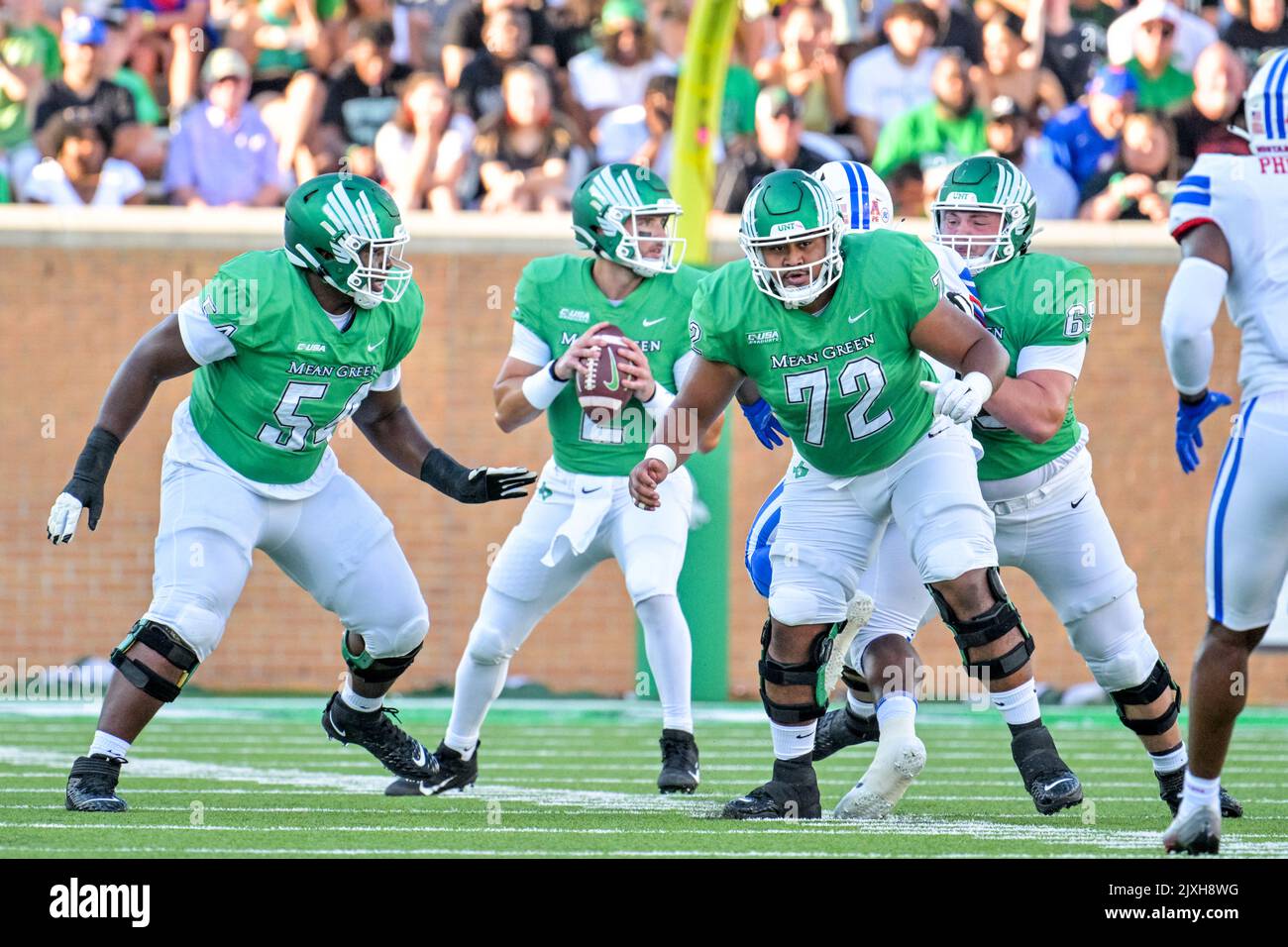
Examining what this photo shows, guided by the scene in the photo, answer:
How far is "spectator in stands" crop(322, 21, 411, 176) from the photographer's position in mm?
12125

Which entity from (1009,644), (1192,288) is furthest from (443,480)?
(1192,288)

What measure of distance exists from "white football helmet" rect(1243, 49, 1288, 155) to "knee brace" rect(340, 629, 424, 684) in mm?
3020

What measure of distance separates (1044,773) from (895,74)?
718 cm

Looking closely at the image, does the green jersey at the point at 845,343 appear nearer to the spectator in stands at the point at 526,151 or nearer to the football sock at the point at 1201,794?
the football sock at the point at 1201,794

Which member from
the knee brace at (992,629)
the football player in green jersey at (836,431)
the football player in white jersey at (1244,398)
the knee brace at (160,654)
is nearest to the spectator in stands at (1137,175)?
the football player in green jersey at (836,431)

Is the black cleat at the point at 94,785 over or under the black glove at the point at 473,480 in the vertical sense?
under

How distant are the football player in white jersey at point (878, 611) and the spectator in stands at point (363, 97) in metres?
6.09

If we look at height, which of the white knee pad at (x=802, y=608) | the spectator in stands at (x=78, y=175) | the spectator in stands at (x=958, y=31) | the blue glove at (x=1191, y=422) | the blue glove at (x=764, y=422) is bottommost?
the white knee pad at (x=802, y=608)

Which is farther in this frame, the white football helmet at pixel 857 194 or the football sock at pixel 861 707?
the football sock at pixel 861 707

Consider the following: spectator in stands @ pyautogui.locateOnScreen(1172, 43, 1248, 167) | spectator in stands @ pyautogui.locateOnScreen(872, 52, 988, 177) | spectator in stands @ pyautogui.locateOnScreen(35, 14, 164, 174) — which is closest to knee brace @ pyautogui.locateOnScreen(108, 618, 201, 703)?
spectator in stands @ pyautogui.locateOnScreen(872, 52, 988, 177)

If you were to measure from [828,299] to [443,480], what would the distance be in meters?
1.51

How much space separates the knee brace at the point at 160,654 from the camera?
19.1 ft

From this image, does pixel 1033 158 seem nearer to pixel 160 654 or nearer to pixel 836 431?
pixel 836 431

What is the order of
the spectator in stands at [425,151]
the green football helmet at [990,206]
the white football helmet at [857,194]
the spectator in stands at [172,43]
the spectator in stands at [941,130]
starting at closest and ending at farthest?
the green football helmet at [990,206]
the white football helmet at [857,194]
the spectator in stands at [941,130]
the spectator in stands at [425,151]
the spectator in stands at [172,43]
